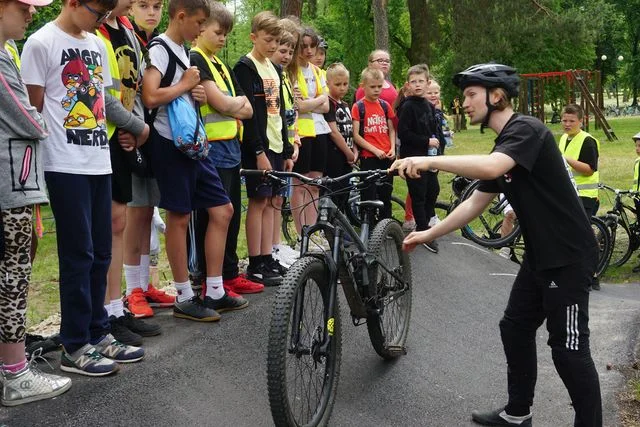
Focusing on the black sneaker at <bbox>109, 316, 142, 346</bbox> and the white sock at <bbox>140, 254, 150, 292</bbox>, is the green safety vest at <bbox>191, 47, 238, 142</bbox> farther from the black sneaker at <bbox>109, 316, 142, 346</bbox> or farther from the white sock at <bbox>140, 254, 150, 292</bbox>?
the black sneaker at <bbox>109, 316, 142, 346</bbox>

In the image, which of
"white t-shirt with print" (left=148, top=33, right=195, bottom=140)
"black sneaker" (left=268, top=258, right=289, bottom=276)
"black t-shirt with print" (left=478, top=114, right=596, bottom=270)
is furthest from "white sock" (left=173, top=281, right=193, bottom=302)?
"black t-shirt with print" (left=478, top=114, right=596, bottom=270)

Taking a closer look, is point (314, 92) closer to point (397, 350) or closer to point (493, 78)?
point (397, 350)

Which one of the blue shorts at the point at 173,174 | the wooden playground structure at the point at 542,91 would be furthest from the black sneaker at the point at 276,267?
the wooden playground structure at the point at 542,91

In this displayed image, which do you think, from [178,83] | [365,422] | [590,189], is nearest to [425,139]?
[590,189]

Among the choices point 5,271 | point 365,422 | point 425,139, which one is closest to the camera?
point 5,271

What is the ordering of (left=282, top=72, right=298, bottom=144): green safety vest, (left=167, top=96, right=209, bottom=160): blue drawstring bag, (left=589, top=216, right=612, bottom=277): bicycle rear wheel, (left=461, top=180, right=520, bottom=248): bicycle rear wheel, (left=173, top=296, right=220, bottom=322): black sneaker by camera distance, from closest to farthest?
1. (left=167, top=96, right=209, bottom=160): blue drawstring bag
2. (left=173, top=296, right=220, bottom=322): black sneaker
3. (left=282, top=72, right=298, bottom=144): green safety vest
4. (left=589, top=216, right=612, bottom=277): bicycle rear wheel
5. (left=461, top=180, right=520, bottom=248): bicycle rear wheel

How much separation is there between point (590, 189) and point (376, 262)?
5370mm

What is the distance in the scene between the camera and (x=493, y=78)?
12.7ft

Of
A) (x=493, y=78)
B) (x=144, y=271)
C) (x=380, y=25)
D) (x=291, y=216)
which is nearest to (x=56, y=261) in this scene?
(x=291, y=216)

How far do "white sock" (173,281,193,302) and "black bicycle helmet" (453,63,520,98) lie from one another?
2472 mm

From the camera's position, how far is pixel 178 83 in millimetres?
5012

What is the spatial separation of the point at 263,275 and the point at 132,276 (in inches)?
51.3

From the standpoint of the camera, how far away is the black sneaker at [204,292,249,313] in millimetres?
5414

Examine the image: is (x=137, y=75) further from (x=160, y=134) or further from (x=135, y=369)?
(x=135, y=369)
